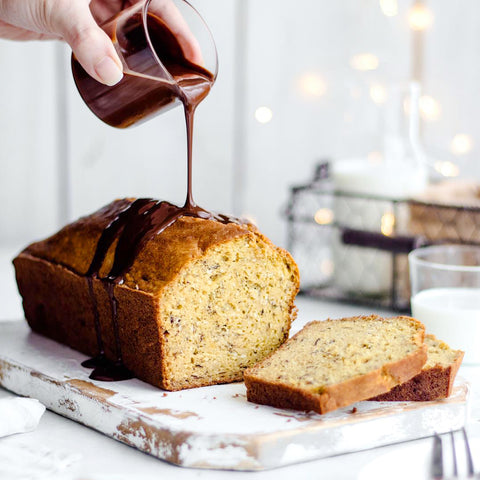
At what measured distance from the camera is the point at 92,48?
1.84m

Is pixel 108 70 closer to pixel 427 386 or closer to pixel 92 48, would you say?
pixel 92 48

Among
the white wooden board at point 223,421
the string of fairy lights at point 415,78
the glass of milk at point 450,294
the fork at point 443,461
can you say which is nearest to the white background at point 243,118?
the string of fairy lights at point 415,78

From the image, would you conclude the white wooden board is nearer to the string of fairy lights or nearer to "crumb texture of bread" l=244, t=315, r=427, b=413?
"crumb texture of bread" l=244, t=315, r=427, b=413

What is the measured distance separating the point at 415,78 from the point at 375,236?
2126 millimetres

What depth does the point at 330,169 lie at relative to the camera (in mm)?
3426

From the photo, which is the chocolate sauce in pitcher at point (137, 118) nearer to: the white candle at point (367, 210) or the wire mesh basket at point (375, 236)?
the wire mesh basket at point (375, 236)

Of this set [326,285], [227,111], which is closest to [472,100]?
[227,111]

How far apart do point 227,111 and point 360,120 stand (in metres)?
1.28

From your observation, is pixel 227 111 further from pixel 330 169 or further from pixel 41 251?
pixel 41 251

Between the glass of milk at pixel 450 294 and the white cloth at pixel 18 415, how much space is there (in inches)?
44.3

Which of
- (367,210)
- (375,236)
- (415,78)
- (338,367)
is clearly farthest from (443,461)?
(415,78)

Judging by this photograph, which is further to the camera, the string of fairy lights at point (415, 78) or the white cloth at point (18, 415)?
the string of fairy lights at point (415, 78)

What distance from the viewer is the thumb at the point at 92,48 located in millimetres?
1833

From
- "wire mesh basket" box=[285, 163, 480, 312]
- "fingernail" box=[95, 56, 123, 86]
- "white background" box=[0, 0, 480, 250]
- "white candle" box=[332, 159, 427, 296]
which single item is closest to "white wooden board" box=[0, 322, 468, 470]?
"fingernail" box=[95, 56, 123, 86]
